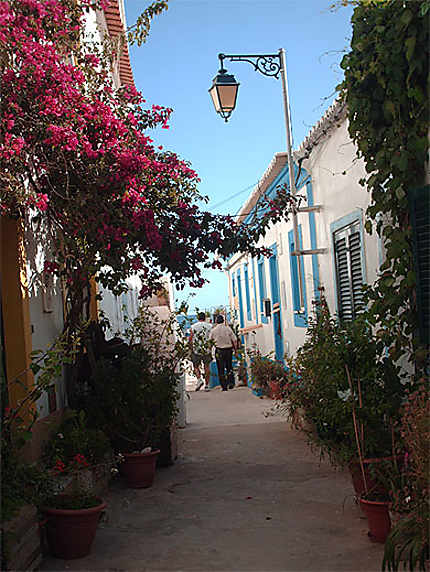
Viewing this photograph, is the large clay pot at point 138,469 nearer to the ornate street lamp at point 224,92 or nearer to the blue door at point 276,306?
the ornate street lamp at point 224,92

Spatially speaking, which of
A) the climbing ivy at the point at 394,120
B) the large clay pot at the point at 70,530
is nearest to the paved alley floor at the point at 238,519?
the large clay pot at the point at 70,530

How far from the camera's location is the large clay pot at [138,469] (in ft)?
22.3

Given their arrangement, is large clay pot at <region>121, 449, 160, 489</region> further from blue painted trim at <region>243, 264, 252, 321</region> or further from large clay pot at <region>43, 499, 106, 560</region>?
blue painted trim at <region>243, 264, 252, 321</region>

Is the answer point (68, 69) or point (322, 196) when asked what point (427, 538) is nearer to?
point (68, 69)

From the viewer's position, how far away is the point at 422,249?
18.1 feet

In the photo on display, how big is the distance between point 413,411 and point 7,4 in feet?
13.0

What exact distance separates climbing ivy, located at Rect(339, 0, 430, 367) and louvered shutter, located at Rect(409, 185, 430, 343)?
0.07 metres

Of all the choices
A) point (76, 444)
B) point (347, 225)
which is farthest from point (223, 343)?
point (76, 444)

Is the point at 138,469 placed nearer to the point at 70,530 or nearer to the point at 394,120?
the point at 70,530

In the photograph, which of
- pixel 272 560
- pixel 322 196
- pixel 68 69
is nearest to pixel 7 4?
pixel 68 69

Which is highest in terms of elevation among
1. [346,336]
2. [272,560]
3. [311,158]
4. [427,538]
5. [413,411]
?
[311,158]

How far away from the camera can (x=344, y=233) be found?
334 inches

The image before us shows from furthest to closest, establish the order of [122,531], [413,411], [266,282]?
[266,282]
[122,531]
[413,411]

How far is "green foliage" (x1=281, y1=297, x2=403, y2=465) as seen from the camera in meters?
5.63
